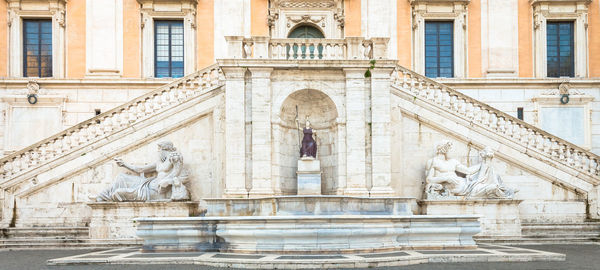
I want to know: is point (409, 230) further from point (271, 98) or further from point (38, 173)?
point (38, 173)

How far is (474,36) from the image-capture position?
26.5 m

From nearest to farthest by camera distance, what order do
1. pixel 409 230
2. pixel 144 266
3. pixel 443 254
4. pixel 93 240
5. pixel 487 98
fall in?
pixel 144 266 < pixel 443 254 < pixel 409 230 < pixel 93 240 < pixel 487 98

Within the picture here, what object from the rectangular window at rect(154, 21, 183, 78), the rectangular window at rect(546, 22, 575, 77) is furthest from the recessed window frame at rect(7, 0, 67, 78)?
the rectangular window at rect(546, 22, 575, 77)

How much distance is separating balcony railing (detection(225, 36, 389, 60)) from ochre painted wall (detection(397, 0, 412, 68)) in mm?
7175

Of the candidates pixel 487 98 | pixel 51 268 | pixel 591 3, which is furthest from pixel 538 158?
pixel 51 268

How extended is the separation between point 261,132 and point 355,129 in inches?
112

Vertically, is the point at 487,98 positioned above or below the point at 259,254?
above

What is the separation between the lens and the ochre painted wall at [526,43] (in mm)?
26453

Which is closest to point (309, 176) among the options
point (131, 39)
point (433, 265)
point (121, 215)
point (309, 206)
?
point (309, 206)

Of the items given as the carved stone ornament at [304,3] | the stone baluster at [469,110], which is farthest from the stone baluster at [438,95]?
the carved stone ornament at [304,3]

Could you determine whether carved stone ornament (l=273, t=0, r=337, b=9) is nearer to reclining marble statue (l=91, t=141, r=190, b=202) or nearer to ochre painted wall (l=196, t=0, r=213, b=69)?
ochre painted wall (l=196, t=0, r=213, b=69)

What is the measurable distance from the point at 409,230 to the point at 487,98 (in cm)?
1300

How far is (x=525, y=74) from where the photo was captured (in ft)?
86.7

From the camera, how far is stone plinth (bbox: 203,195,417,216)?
1552 cm
